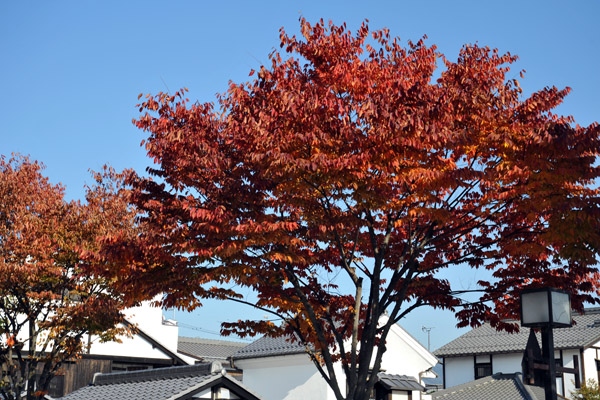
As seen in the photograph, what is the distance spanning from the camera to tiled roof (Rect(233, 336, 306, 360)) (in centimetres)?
3466

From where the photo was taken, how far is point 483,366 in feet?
142

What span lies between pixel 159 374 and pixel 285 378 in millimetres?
15671

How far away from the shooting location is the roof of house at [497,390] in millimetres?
27000

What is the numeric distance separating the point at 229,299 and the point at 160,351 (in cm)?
2472

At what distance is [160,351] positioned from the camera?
37.5m

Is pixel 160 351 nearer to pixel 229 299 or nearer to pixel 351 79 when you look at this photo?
pixel 229 299

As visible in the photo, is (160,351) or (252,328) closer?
(252,328)

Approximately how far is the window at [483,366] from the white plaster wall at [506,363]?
0.36m

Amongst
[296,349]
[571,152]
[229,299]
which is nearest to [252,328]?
[229,299]

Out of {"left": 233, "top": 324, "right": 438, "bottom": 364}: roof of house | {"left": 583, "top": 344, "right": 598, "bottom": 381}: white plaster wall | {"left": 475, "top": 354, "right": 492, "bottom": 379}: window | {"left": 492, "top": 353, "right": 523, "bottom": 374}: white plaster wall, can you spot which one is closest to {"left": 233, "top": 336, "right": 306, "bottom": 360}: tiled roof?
{"left": 233, "top": 324, "right": 438, "bottom": 364}: roof of house

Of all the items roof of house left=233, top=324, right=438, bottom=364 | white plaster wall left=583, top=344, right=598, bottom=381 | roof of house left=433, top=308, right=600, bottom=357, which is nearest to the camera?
roof of house left=233, top=324, right=438, bottom=364

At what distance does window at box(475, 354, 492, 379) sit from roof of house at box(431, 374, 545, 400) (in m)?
13.4

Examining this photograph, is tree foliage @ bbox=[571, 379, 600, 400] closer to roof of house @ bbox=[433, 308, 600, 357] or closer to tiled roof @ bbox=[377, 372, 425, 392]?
roof of house @ bbox=[433, 308, 600, 357]

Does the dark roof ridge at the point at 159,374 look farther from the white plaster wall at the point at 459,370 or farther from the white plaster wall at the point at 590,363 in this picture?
the white plaster wall at the point at 590,363
